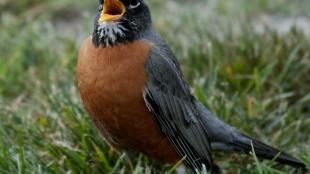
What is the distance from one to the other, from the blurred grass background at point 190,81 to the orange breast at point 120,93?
0.22 m

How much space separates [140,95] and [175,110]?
42 centimetres

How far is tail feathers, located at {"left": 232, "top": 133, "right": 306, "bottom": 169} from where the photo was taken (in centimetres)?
425

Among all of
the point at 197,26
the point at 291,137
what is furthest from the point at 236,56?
the point at 291,137

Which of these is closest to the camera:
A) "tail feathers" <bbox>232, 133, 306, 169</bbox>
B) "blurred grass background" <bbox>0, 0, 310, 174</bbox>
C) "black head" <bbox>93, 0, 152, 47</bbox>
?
"black head" <bbox>93, 0, 152, 47</bbox>

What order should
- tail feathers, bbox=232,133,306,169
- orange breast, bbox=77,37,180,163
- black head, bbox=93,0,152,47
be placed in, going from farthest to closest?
tail feathers, bbox=232,133,306,169 → black head, bbox=93,0,152,47 → orange breast, bbox=77,37,180,163

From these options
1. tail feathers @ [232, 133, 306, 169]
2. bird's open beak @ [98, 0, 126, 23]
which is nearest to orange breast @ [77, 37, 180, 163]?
bird's open beak @ [98, 0, 126, 23]

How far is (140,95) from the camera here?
4.04 metres

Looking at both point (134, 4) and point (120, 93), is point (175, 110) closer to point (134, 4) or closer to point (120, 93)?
point (120, 93)

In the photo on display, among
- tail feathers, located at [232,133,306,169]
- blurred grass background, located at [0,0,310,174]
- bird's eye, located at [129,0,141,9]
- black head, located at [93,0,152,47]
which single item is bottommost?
tail feathers, located at [232,133,306,169]

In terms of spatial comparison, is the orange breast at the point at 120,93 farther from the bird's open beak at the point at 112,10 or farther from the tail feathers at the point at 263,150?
the tail feathers at the point at 263,150

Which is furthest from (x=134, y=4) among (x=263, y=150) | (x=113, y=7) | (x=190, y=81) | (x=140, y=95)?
(x=190, y=81)

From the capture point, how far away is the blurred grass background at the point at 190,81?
439 cm

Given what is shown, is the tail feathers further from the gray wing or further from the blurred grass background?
the gray wing

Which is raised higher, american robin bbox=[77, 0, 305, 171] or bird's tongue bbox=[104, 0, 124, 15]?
bird's tongue bbox=[104, 0, 124, 15]
